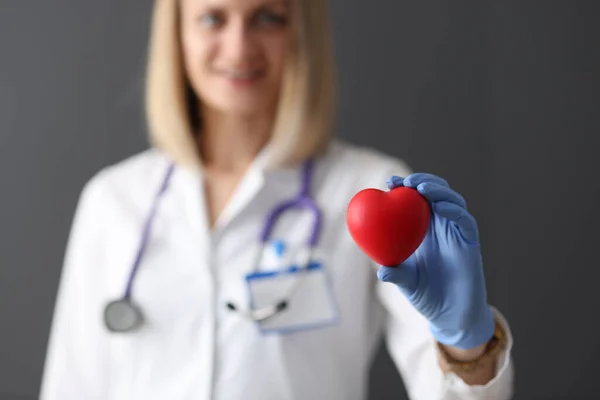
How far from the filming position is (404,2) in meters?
1.22

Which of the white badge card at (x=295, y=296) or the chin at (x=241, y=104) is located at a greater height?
the chin at (x=241, y=104)

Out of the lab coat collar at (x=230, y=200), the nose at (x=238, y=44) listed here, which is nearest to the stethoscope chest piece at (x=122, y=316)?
the lab coat collar at (x=230, y=200)

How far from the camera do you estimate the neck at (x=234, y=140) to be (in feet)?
3.48

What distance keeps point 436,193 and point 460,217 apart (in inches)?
1.4

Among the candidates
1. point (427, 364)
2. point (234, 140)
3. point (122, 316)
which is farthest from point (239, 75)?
point (427, 364)

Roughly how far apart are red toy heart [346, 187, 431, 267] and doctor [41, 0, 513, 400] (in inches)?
11.5

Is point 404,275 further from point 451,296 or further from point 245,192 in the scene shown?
point 245,192

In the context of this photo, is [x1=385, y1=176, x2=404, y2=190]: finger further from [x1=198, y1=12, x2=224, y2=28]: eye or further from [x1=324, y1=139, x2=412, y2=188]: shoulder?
[x1=198, y1=12, x2=224, y2=28]: eye

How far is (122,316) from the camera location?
0.92 m

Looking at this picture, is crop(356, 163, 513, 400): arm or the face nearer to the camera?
crop(356, 163, 513, 400): arm

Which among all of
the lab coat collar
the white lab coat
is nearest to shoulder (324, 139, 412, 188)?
the white lab coat

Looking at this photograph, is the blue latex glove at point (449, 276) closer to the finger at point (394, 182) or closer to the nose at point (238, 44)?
the finger at point (394, 182)

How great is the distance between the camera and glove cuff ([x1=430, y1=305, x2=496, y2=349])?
0.68 meters

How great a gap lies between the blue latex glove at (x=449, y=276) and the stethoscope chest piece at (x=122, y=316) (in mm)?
461
